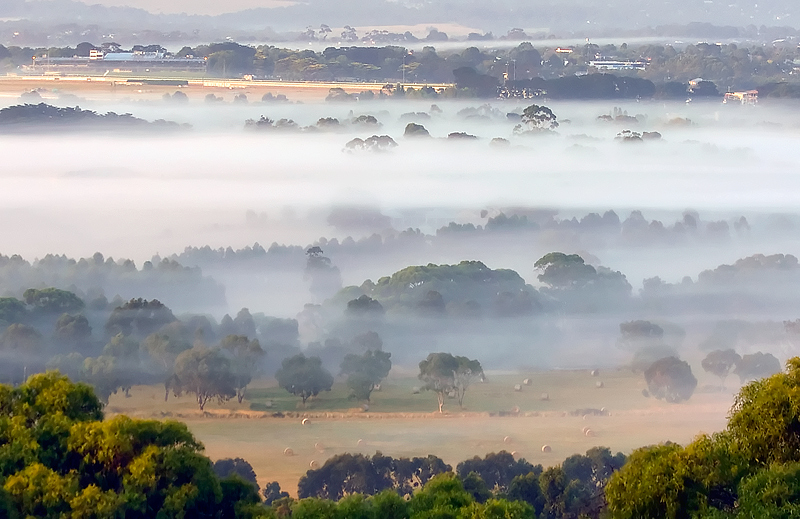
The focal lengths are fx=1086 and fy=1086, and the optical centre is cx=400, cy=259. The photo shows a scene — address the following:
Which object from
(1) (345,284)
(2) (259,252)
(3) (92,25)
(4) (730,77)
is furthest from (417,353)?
(3) (92,25)

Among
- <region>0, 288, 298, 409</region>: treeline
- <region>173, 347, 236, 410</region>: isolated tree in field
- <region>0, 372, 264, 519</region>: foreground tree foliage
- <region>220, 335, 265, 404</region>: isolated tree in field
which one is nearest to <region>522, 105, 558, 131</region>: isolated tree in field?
<region>0, 288, 298, 409</region>: treeline

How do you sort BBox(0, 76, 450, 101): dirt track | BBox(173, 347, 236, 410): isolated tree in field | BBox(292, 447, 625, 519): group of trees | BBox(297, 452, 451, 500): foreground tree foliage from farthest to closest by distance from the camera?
1. BBox(0, 76, 450, 101): dirt track
2. BBox(173, 347, 236, 410): isolated tree in field
3. BBox(297, 452, 451, 500): foreground tree foliage
4. BBox(292, 447, 625, 519): group of trees

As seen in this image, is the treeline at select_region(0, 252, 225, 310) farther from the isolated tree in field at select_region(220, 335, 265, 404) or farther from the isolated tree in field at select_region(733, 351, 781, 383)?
the isolated tree in field at select_region(733, 351, 781, 383)

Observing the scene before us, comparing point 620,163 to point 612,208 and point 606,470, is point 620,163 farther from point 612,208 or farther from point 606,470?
point 606,470

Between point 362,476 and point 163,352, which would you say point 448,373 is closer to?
point 163,352

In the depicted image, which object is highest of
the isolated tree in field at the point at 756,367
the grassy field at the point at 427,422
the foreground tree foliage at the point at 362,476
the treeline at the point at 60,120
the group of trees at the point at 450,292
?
the treeline at the point at 60,120

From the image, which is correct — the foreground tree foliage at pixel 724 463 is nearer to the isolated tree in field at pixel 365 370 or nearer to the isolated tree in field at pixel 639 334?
the isolated tree in field at pixel 365 370

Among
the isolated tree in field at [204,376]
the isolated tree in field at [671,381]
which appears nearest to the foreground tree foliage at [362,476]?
the isolated tree in field at [204,376]
